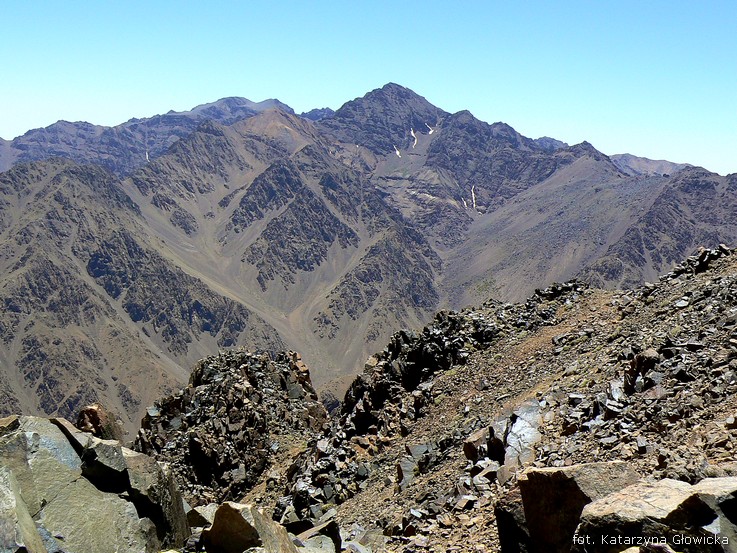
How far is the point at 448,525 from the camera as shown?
17.0 m

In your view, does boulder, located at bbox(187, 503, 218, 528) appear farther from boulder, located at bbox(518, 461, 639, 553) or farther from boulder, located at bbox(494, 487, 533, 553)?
boulder, located at bbox(518, 461, 639, 553)

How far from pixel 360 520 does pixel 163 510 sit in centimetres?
1060

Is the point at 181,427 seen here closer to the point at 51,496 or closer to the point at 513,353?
the point at 513,353

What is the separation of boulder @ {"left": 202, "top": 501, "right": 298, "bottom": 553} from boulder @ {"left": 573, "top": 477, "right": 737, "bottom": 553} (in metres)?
5.33

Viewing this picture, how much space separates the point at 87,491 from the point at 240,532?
11.8 feet

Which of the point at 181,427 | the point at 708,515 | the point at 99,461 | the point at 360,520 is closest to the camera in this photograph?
the point at 708,515

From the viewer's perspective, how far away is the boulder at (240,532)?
1188 cm

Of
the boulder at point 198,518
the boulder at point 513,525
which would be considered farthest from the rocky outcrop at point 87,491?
the boulder at point 513,525

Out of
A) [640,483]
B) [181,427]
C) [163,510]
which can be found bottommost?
[181,427]

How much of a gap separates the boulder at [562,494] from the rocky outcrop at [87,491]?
24.0ft

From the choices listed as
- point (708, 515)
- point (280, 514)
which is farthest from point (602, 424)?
point (280, 514)

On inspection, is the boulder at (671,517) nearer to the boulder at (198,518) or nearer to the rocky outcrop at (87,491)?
the rocky outcrop at (87,491)

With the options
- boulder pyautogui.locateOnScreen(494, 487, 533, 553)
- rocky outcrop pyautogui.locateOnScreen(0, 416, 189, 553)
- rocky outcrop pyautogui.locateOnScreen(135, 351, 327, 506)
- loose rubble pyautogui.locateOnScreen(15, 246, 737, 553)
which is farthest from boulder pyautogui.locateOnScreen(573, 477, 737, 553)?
rocky outcrop pyautogui.locateOnScreen(135, 351, 327, 506)

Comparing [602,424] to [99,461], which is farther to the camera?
[602,424]
